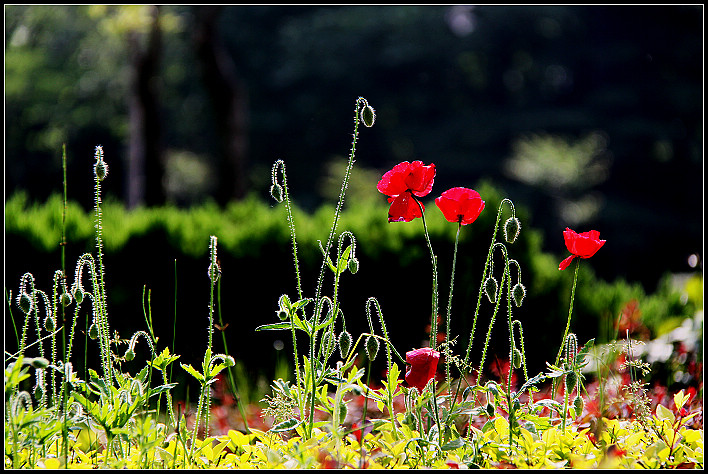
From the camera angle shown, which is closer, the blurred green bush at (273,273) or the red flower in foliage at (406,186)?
the red flower in foliage at (406,186)

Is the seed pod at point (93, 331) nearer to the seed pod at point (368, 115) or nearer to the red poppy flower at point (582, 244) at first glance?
the seed pod at point (368, 115)

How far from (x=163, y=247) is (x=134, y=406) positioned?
2.18 meters

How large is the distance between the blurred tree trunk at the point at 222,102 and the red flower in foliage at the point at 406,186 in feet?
26.2

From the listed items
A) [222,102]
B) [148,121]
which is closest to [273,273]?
[148,121]

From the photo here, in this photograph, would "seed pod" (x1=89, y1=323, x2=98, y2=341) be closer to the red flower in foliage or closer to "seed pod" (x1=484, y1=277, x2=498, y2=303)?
the red flower in foliage

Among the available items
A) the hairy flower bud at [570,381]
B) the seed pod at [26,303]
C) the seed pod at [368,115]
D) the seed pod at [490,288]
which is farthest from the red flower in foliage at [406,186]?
the seed pod at [26,303]

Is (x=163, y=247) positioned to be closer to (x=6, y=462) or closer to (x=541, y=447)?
(x=6, y=462)

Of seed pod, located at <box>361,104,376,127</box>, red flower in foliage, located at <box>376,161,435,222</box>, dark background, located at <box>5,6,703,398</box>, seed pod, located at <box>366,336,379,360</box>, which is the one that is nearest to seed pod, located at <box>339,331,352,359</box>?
seed pod, located at <box>366,336,379,360</box>

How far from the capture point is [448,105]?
72.4 feet

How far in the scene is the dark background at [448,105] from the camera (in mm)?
19730

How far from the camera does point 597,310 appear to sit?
4.10 metres

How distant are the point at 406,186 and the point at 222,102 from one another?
27.6 feet

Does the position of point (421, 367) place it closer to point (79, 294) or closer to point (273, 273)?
point (79, 294)

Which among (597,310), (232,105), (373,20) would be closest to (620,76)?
(373,20)
